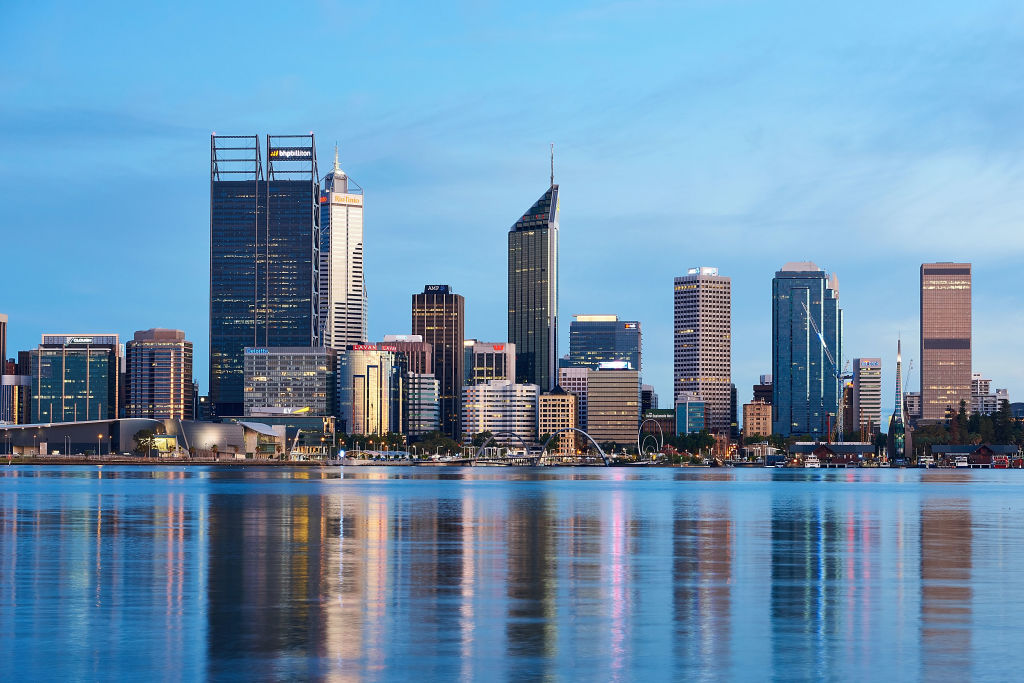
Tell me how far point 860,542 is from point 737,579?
21929 millimetres

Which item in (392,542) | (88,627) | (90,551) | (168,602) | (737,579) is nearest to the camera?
(88,627)

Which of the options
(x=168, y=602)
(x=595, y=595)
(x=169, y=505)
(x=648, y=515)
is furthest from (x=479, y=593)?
(x=169, y=505)

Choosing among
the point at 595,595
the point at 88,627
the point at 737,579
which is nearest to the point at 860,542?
the point at 737,579

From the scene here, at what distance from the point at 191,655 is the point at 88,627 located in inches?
224

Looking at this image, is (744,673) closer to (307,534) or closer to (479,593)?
(479,593)

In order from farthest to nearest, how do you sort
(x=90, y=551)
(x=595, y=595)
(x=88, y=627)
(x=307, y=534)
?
(x=307, y=534), (x=90, y=551), (x=595, y=595), (x=88, y=627)

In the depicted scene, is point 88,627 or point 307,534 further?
point 307,534

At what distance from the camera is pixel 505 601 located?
39469mm

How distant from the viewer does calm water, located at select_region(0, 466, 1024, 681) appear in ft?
93.5

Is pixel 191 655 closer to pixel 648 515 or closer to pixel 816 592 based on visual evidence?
pixel 816 592

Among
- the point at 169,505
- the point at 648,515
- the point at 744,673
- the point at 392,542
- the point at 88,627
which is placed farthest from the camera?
the point at 169,505

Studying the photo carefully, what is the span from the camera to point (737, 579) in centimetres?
4641

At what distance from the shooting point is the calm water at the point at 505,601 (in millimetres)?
28500

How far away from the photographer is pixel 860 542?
65.9 meters
